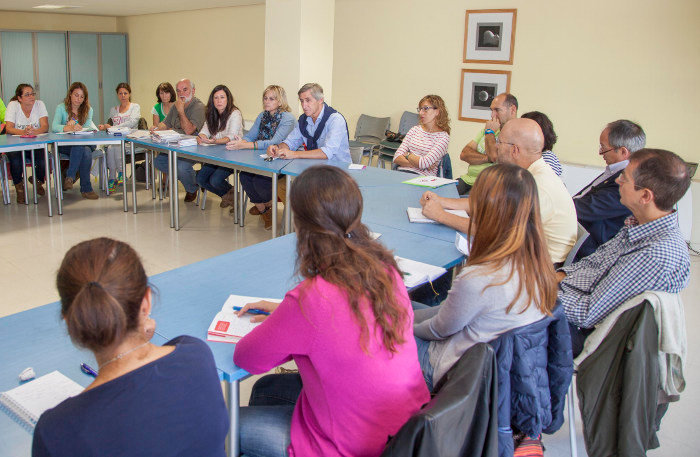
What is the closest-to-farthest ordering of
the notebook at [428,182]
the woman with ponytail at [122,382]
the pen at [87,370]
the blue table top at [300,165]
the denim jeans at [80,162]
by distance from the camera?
the woman with ponytail at [122,382]
the pen at [87,370]
the notebook at [428,182]
the blue table top at [300,165]
the denim jeans at [80,162]

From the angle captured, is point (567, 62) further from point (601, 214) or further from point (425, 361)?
point (425, 361)

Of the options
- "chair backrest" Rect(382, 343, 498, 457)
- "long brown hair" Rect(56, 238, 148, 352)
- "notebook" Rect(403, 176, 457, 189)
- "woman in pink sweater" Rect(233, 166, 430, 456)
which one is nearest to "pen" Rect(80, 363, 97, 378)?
"woman in pink sweater" Rect(233, 166, 430, 456)

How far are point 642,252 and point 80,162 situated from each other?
17.6 ft

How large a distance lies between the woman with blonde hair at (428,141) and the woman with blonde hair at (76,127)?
3.20 m

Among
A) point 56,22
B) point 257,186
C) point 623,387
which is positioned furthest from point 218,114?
point 56,22

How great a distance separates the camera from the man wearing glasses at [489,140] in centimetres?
423

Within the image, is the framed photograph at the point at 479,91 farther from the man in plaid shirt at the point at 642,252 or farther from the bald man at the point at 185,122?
the man in plaid shirt at the point at 642,252

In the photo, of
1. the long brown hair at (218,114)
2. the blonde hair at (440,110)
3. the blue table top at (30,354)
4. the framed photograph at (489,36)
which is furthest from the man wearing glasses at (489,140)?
the blue table top at (30,354)

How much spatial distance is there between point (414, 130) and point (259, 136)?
1.44 m

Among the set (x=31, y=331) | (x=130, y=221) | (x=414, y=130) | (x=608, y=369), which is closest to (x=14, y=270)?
(x=130, y=221)

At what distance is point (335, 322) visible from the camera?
132cm

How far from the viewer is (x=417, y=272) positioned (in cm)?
229

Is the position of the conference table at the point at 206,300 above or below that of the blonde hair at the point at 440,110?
below

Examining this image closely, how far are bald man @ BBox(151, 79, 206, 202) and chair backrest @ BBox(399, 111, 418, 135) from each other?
7.77 feet
